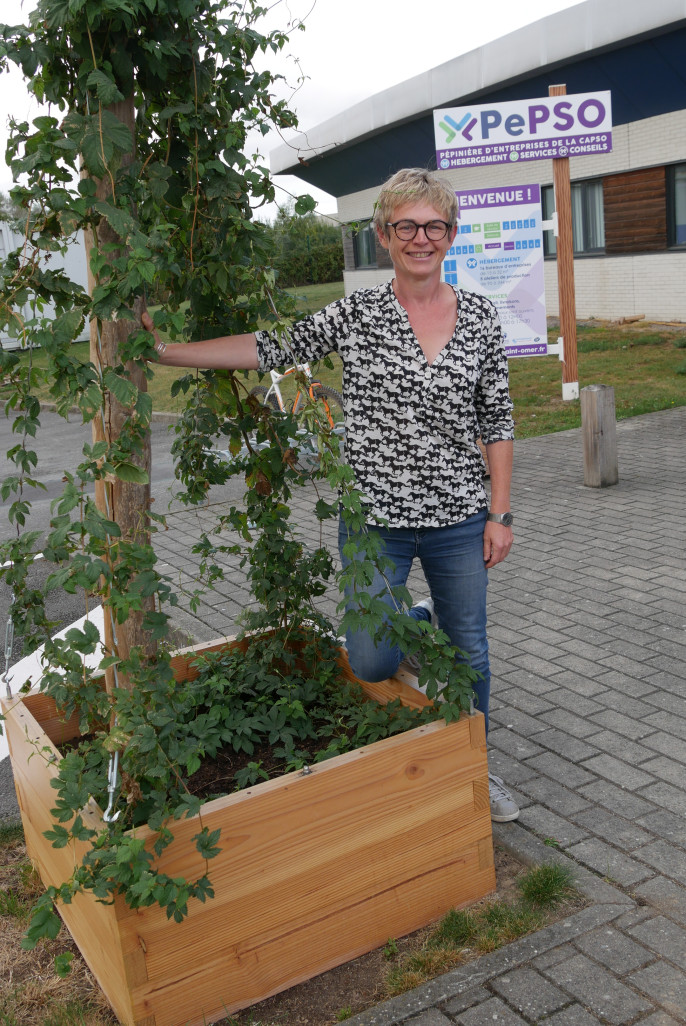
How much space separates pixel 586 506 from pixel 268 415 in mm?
5025

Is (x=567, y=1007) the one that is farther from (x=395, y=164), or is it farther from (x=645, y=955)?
(x=395, y=164)

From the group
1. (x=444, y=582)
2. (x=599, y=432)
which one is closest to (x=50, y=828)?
(x=444, y=582)

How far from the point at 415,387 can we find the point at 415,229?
1.59ft

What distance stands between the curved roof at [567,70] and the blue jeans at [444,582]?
13777 mm

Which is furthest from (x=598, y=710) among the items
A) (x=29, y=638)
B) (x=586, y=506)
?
(x=586, y=506)

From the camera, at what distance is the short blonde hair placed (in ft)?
9.87

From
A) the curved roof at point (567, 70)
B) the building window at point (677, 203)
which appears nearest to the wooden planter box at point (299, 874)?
the curved roof at point (567, 70)

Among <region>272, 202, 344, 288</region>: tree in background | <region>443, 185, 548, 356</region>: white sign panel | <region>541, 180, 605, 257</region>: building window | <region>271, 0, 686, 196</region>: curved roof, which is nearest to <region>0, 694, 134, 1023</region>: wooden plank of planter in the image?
<region>272, 202, 344, 288</region>: tree in background

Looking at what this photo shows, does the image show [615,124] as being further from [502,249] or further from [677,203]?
[502,249]

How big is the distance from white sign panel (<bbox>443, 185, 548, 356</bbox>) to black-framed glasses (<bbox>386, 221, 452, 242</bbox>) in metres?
6.70

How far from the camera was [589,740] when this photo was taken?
13.3ft

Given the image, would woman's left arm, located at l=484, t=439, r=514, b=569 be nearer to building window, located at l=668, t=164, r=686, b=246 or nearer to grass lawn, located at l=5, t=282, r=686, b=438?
grass lawn, located at l=5, t=282, r=686, b=438

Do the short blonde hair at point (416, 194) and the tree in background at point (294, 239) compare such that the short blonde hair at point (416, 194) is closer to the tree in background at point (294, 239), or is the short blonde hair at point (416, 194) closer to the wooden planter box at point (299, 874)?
the tree in background at point (294, 239)

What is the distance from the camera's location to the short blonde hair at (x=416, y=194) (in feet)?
9.87
